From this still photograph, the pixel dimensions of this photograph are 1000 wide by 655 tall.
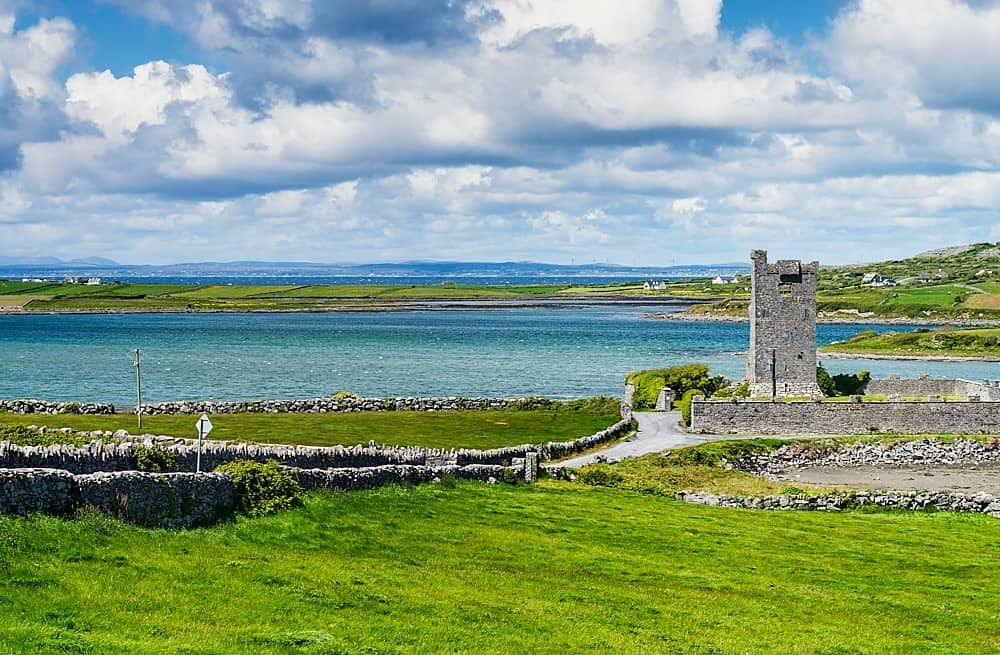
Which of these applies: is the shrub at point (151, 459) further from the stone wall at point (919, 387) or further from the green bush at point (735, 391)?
the stone wall at point (919, 387)

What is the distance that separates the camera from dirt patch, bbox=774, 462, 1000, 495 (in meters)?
40.2

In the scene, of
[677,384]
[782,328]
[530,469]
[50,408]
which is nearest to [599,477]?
[530,469]

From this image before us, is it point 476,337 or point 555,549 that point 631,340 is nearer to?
point 476,337

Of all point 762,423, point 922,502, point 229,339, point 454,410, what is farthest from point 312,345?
point 922,502

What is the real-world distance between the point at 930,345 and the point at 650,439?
8743 cm

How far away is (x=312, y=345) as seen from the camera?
450 feet

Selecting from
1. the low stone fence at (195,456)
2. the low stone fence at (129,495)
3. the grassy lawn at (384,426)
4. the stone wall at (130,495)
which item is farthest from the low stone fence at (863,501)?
the low stone fence at (129,495)

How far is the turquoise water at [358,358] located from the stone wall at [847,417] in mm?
30414

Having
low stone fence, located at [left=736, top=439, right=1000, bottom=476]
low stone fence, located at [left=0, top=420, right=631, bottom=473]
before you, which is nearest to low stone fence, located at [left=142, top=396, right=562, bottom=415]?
low stone fence, located at [left=736, top=439, right=1000, bottom=476]

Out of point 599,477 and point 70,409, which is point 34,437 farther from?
point 70,409

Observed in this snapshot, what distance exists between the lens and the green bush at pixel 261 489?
20844 millimetres

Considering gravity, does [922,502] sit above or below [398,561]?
→ below

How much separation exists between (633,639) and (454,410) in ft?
144

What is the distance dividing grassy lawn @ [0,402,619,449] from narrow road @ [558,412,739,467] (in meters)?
2.01
